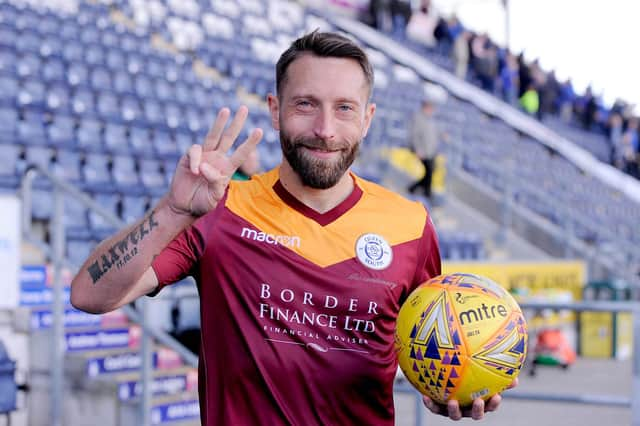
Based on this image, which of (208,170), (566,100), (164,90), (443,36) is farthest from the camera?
(443,36)

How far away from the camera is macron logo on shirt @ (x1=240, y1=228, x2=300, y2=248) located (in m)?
2.16

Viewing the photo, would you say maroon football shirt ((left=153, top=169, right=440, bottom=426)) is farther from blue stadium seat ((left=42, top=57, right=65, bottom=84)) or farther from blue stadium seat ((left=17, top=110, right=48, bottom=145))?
blue stadium seat ((left=42, top=57, right=65, bottom=84))

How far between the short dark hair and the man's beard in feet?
0.57

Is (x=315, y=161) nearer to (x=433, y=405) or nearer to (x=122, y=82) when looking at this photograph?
(x=433, y=405)

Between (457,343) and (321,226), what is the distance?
502 millimetres

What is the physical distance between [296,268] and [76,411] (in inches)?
130

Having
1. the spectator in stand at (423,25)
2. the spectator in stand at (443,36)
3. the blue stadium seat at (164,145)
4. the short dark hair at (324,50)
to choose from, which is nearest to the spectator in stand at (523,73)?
the spectator in stand at (443,36)

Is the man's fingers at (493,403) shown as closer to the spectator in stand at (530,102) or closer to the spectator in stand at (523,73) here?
the spectator in stand at (530,102)

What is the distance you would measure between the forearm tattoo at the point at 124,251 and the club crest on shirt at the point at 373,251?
62 cm

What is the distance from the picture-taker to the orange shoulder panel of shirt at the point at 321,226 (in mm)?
2172

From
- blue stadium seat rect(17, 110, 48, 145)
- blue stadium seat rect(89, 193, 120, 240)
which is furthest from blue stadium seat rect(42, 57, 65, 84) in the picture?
blue stadium seat rect(89, 193, 120, 240)

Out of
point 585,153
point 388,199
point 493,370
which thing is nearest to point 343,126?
point 388,199

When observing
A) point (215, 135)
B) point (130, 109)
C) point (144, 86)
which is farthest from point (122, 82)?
point (215, 135)

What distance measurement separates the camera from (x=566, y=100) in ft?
82.0
